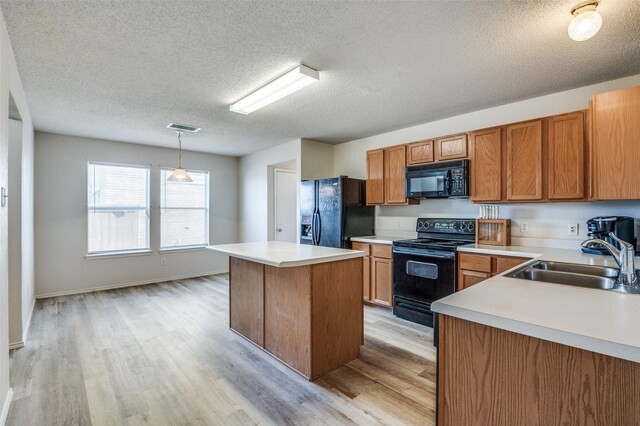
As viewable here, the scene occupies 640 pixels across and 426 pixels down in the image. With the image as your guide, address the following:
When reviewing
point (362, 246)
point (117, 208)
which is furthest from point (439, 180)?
point (117, 208)

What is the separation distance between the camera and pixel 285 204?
19.5 ft

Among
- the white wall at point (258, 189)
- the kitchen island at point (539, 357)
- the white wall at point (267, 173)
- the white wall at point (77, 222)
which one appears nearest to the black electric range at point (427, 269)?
the kitchen island at point (539, 357)

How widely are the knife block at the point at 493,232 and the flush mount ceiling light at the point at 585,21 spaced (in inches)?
76.0

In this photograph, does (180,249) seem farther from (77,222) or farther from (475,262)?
(475,262)

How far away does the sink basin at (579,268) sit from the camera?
190 cm

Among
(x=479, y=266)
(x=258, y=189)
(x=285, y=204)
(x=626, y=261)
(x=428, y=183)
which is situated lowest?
(x=479, y=266)

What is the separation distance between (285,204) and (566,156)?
432cm

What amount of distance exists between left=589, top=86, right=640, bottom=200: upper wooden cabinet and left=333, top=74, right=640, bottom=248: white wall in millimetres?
504

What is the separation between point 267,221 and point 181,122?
2.32 metres

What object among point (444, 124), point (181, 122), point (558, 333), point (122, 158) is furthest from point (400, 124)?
point (122, 158)

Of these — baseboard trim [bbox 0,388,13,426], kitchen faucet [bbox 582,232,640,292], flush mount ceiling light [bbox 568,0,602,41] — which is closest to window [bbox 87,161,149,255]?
baseboard trim [bbox 0,388,13,426]

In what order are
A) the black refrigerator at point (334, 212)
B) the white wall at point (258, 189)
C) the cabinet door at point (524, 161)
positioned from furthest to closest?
the white wall at point (258, 189) < the black refrigerator at point (334, 212) < the cabinet door at point (524, 161)

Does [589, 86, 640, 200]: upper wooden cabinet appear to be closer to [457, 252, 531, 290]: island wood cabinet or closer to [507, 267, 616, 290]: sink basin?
[457, 252, 531, 290]: island wood cabinet

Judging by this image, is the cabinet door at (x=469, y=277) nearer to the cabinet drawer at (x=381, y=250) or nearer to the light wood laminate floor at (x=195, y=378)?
the light wood laminate floor at (x=195, y=378)
